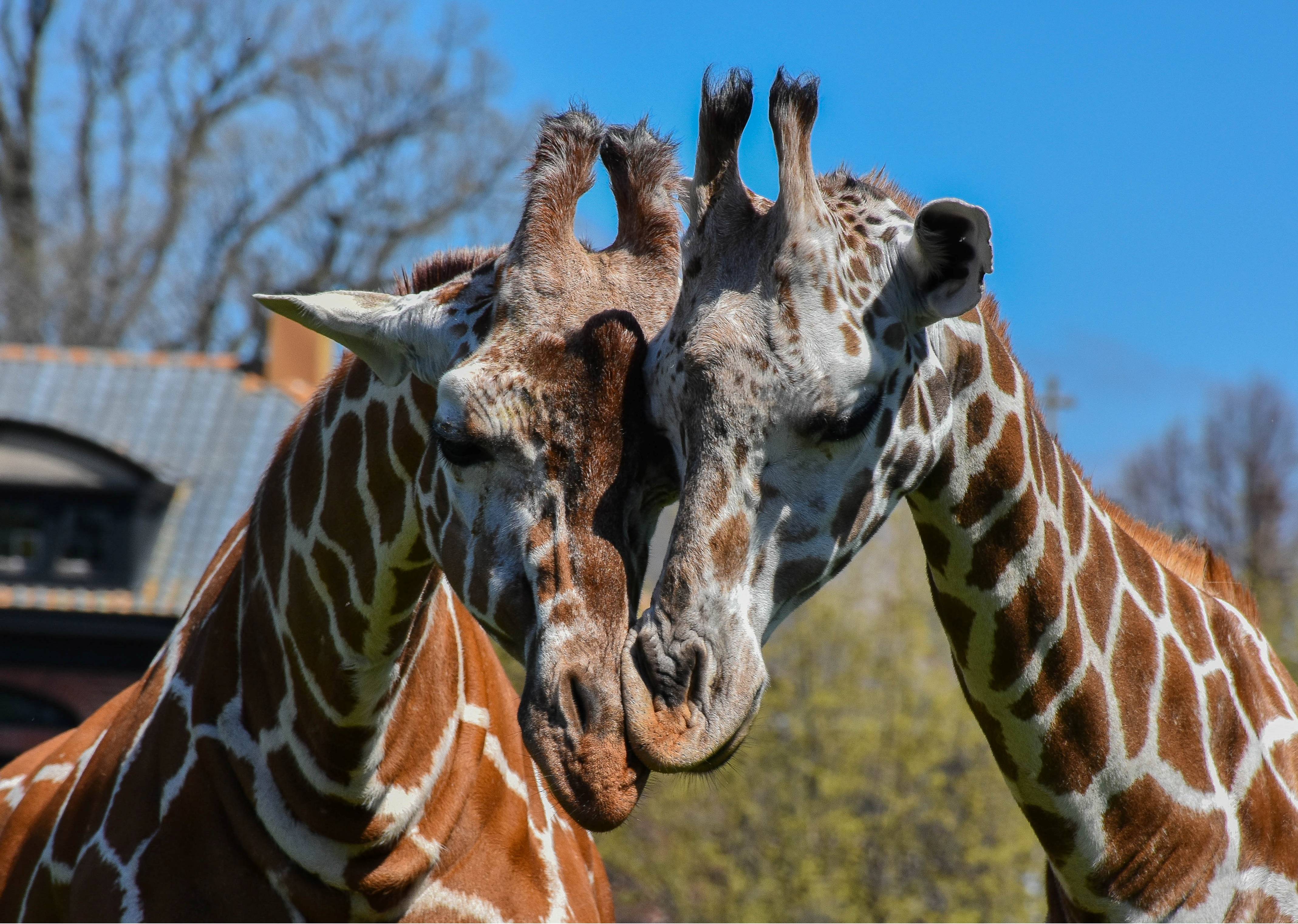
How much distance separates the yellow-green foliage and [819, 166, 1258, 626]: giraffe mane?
373 inches

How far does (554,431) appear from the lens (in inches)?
116

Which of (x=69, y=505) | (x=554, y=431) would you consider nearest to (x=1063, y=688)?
(x=554, y=431)

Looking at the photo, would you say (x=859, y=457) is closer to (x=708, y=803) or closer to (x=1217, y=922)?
(x=1217, y=922)

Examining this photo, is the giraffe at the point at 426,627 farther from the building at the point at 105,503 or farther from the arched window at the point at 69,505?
the arched window at the point at 69,505

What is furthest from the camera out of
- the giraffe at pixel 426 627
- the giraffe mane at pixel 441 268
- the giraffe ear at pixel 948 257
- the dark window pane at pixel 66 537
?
the dark window pane at pixel 66 537

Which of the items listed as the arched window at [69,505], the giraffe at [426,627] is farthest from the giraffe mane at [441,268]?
the arched window at [69,505]

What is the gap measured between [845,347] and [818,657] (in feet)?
41.2

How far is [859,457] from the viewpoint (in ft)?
9.39

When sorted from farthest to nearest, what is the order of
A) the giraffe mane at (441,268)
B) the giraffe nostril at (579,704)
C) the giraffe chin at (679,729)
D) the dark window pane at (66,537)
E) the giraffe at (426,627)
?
1. the dark window pane at (66,537)
2. the giraffe mane at (441,268)
3. the giraffe at (426,627)
4. the giraffe nostril at (579,704)
5. the giraffe chin at (679,729)

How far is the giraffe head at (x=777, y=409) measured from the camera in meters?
2.68

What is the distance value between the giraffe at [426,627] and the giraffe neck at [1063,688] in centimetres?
74

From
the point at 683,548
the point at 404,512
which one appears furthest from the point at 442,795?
the point at 683,548

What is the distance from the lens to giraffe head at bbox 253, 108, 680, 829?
9.12ft

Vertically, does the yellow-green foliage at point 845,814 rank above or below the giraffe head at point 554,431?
below
